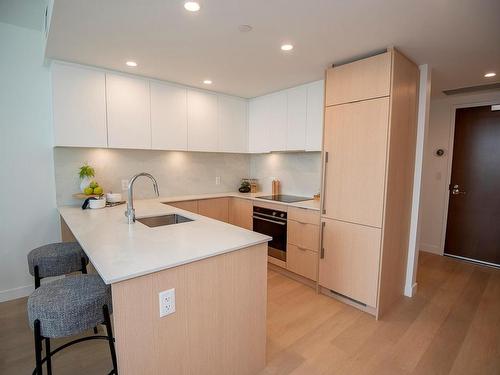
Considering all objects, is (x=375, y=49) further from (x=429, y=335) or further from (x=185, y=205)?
(x=185, y=205)

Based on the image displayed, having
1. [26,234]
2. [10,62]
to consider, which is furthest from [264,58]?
[26,234]

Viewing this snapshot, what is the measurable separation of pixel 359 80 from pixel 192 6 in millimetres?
1487

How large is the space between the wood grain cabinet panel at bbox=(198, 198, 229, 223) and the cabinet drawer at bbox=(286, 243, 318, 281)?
1.10 meters

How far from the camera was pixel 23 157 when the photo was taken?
2.56m

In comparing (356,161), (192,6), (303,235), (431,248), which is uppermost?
(192,6)

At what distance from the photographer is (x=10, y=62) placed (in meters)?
2.44

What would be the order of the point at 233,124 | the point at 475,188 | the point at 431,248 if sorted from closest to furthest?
the point at 475,188 < the point at 233,124 < the point at 431,248

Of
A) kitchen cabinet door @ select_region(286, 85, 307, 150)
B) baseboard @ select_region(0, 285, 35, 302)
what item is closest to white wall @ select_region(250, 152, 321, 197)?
kitchen cabinet door @ select_region(286, 85, 307, 150)

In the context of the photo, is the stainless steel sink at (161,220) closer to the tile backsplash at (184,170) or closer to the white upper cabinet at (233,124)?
the tile backsplash at (184,170)

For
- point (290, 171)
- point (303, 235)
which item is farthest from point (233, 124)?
point (303, 235)

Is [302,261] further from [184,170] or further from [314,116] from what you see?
[184,170]

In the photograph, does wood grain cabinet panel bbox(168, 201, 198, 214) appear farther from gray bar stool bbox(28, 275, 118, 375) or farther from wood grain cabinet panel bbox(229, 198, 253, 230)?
gray bar stool bbox(28, 275, 118, 375)

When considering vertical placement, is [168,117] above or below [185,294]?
above

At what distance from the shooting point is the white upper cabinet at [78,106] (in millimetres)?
2473
